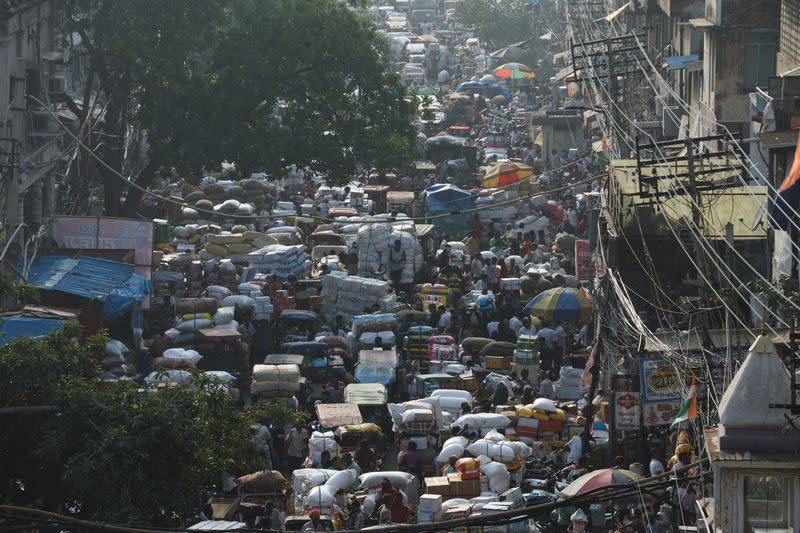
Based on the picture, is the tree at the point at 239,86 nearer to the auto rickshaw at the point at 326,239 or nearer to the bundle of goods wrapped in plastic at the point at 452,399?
the auto rickshaw at the point at 326,239

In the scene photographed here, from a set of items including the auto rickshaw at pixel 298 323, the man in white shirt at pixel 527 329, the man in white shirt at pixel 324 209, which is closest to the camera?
the man in white shirt at pixel 527 329

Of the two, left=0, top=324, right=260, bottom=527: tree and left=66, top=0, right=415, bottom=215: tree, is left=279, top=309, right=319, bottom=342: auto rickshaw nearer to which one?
left=66, top=0, right=415, bottom=215: tree

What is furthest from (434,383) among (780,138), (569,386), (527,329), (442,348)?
(780,138)

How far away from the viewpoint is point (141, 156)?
4103 cm

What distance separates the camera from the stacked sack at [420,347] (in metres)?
23.8

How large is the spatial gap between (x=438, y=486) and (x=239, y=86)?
16.3 meters

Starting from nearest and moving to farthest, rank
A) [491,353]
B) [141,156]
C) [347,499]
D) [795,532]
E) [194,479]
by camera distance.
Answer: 1. [795,532]
2. [194,479]
3. [347,499]
4. [491,353]
5. [141,156]

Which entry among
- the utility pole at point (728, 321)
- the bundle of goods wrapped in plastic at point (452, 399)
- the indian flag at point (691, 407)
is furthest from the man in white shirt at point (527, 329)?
the indian flag at point (691, 407)

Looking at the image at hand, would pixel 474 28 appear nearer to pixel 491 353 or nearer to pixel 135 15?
pixel 135 15

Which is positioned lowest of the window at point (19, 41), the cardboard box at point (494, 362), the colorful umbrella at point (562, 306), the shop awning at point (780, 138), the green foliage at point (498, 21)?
the cardboard box at point (494, 362)

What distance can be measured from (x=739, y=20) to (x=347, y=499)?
14.3 m

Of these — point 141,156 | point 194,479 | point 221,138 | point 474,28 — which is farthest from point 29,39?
point 474,28

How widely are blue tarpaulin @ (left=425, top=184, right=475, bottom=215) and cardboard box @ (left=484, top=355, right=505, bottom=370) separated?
40.1 feet

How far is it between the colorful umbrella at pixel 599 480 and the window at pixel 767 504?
524cm
